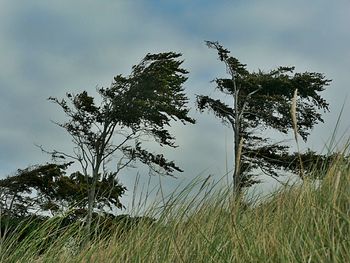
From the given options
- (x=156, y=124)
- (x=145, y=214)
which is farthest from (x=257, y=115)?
(x=145, y=214)

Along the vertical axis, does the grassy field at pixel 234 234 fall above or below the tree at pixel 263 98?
below

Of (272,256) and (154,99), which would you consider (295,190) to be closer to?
(272,256)

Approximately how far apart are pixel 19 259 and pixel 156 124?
49.6ft

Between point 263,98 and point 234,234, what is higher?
point 263,98

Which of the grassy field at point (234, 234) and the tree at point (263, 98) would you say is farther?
the tree at point (263, 98)

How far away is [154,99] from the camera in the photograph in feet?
59.5

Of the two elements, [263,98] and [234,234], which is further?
[263,98]

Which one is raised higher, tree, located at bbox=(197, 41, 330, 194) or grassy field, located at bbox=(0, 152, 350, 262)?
tree, located at bbox=(197, 41, 330, 194)

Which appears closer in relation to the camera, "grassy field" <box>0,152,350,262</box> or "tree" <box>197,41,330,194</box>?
"grassy field" <box>0,152,350,262</box>

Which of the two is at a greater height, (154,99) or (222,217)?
(154,99)

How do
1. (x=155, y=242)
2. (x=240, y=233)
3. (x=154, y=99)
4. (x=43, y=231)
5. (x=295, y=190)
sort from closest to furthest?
(x=240, y=233) < (x=155, y=242) < (x=295, y=190) < (x=43, y=231) < (x=154, y=99)

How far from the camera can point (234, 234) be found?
8.41ft

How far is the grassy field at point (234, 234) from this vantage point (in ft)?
7.39

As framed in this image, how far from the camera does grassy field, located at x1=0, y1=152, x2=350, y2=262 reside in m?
2.25
